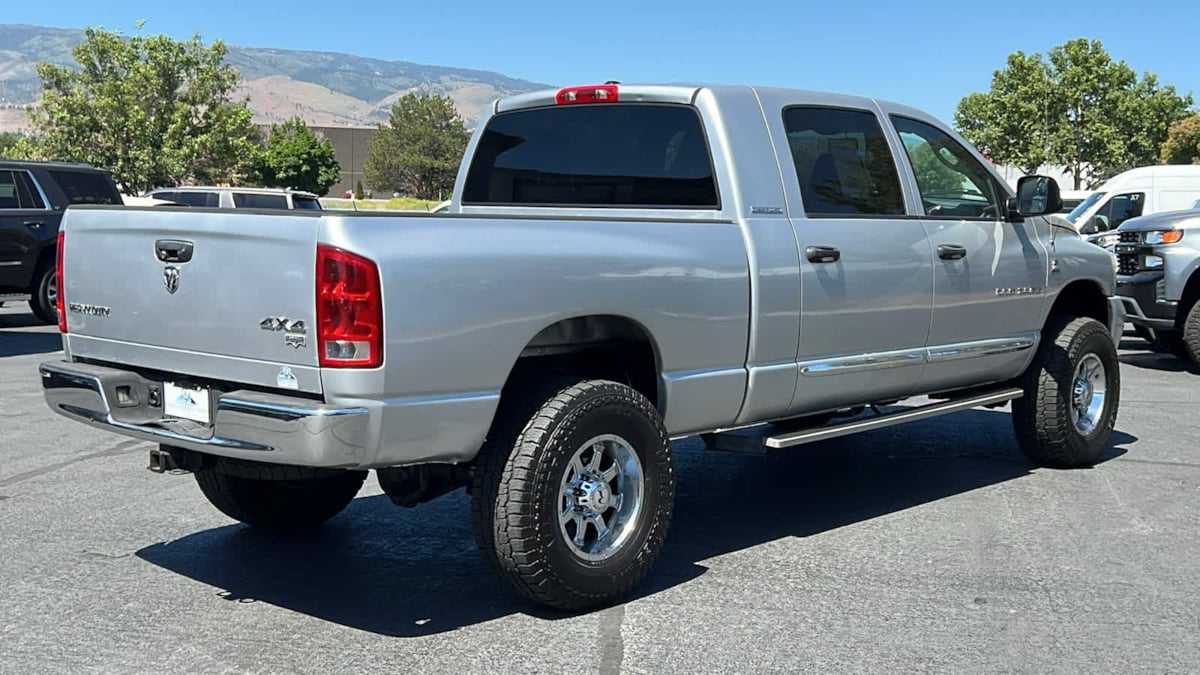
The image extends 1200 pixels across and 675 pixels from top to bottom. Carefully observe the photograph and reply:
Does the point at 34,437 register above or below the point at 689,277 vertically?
below

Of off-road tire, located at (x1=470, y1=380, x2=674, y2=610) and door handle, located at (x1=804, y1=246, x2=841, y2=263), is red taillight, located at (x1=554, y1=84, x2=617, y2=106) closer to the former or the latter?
door handle, located at (x1=804, y1=246, x2=841, y2=263)

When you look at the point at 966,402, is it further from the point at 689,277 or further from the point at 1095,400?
the point at 689,277

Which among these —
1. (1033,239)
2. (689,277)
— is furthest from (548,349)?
(1033,239)

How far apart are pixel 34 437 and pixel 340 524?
326 cm

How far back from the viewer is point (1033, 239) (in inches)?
275

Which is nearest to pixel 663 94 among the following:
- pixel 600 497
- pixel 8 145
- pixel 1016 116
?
pixel 600 497

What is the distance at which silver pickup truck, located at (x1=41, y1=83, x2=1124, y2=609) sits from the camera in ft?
13.5

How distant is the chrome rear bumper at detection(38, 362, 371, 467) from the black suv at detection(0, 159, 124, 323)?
1102 centimetres

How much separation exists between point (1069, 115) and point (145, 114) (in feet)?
147

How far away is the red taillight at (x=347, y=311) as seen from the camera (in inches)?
157

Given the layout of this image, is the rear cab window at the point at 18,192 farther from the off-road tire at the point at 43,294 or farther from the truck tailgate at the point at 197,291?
the truck tailgate at the point at 197,291

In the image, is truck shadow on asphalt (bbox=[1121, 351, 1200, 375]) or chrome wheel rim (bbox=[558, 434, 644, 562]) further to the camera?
truck shadow on asphalt (bbox=[1121, 351, 1200, 375])

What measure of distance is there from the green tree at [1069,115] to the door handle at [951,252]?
193 ft

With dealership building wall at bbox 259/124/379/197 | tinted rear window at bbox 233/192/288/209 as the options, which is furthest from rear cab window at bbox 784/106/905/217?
dealership building wall at bbox 259/124/379/197
